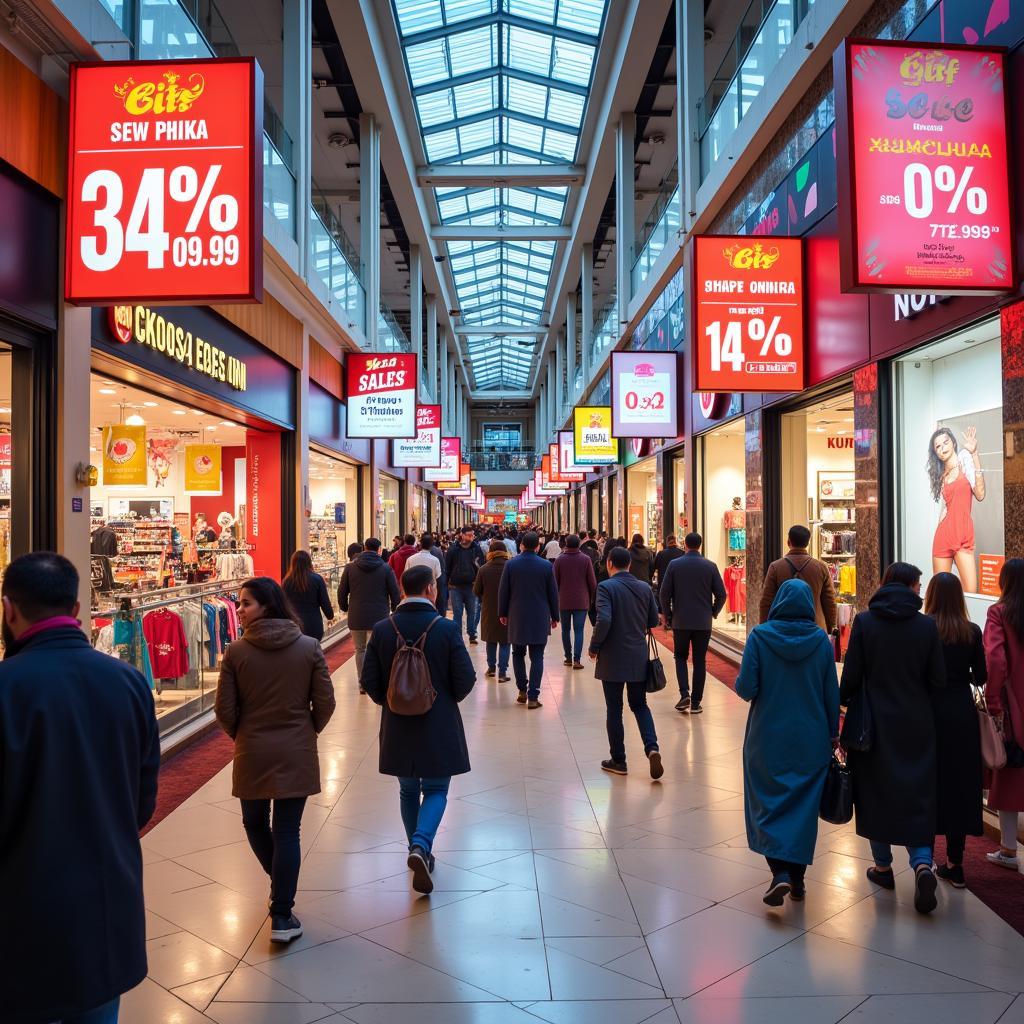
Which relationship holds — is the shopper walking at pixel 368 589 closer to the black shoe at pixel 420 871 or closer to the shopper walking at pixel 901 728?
the black shoe at pixel 420 871

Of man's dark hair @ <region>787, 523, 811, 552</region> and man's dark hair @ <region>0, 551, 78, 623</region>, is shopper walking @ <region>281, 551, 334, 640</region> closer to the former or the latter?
man's dark hair @ <region>787, 523, 811, 552</region>

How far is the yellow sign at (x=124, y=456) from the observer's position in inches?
413

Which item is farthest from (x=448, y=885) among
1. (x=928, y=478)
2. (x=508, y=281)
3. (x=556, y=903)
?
(x=508, y=281)

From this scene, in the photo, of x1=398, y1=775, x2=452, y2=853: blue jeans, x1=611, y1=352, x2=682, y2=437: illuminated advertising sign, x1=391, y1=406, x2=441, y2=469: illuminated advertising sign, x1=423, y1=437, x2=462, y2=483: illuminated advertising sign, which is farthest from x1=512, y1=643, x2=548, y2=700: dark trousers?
x1=423, y1=437, x2=462, y2=483: illuminated advertising sign

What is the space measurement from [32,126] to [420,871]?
16.7 ft

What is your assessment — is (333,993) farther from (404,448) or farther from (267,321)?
(404,448)

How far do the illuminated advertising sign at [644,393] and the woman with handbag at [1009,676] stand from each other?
385 inches

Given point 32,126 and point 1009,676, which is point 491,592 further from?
point 1009,676

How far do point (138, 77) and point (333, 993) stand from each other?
5.45 meters

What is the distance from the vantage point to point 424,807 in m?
4.30

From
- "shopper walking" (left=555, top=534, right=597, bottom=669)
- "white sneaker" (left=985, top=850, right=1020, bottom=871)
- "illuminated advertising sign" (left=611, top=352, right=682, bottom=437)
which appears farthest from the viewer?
"illuminated advertising sign" (left=611, top=352, right=682, bottom=437)

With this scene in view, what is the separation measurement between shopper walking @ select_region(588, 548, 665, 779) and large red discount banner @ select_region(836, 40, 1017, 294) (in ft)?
8.31

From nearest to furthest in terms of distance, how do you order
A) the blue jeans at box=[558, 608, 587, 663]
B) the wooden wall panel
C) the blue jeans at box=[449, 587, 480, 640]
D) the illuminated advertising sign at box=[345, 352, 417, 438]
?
the wooden wall panel → the blue jeans at box=[558, 608, 587, 663] → the blue jeans at box=[449, 587, 480, 640] → the illuminated advertising sign at box=[345, 352, 417, 438]

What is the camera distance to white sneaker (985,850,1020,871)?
446 centimetres
